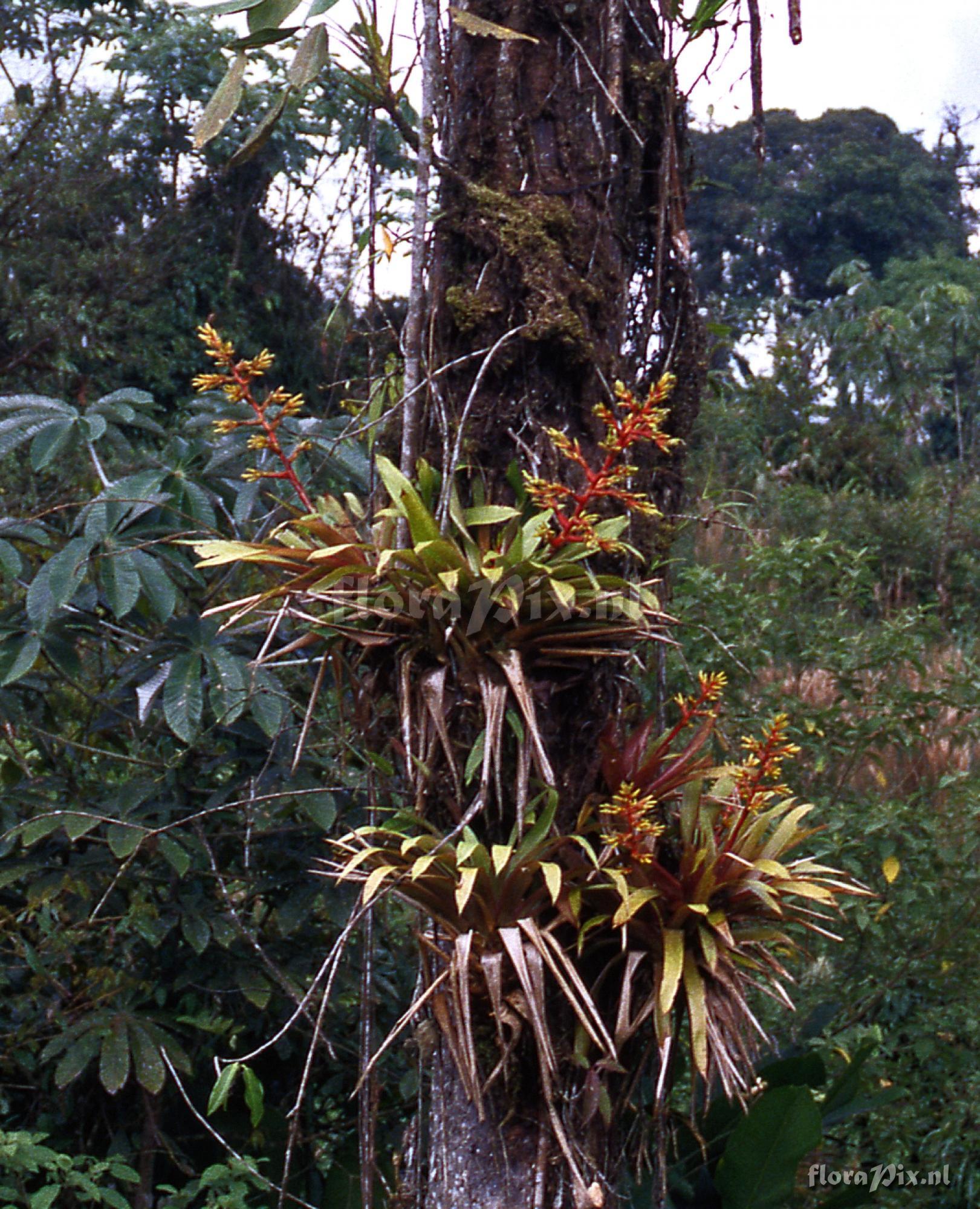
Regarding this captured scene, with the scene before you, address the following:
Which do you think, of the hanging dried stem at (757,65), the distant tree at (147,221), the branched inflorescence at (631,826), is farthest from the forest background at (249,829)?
the distant tree at (147,221)

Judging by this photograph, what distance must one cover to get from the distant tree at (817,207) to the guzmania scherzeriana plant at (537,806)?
19135 millimetres

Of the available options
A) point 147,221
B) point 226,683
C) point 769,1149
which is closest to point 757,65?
point 226,683

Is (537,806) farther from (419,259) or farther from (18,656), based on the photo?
(18,656)

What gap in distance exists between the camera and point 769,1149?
7.61 feet

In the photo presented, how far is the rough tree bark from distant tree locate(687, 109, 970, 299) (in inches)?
738

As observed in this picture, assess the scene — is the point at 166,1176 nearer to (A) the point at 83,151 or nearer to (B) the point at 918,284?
(A) the point at 83,151

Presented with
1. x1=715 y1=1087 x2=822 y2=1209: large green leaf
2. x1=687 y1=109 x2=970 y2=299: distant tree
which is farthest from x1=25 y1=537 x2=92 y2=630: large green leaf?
x1=687 y1=109 x2=970 y2=299: distant tree

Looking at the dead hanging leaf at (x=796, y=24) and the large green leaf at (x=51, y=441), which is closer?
the dead hanging leaf at (x=796, y=24)

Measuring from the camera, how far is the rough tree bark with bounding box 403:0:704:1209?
1704 mm

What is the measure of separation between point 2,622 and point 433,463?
3.52 feet

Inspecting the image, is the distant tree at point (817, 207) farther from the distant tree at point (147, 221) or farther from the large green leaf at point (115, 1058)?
the large green leaf at point (115, 1058)

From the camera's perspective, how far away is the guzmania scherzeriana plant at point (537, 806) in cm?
156

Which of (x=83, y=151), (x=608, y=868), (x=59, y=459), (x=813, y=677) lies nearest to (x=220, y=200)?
(x=83, y=151)

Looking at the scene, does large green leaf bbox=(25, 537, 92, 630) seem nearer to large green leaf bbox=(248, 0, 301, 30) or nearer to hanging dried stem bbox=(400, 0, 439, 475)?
hanging dried stem bbox=(400, 0, 439, 475)
